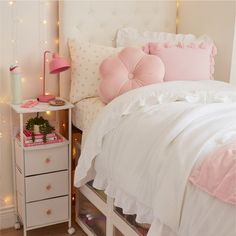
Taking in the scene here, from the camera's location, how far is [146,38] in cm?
292

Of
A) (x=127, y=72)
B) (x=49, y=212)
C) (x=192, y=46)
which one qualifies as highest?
(x=192, y=46)

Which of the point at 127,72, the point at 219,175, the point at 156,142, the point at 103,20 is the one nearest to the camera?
the point at 219,175

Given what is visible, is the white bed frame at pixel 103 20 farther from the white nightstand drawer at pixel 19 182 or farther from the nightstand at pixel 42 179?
the white nightstand drawer at pixel 19 182

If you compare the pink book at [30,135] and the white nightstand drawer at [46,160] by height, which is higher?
the pink book at [30,135]

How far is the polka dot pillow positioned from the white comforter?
0.53 metres

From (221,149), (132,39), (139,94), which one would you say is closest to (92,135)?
(139,94)

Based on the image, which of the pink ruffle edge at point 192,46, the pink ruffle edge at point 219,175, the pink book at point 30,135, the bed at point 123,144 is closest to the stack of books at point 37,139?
the pink book at point 30,135

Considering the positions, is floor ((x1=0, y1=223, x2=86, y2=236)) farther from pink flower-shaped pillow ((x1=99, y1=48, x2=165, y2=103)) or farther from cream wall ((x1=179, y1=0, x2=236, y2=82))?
cream wall ((x1=179, y1=0, x2=236, y2=82))

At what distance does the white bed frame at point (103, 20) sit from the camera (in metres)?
2.64

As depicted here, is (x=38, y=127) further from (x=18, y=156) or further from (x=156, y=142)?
(x=156, y=142)

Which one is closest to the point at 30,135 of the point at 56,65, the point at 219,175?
the point at 56,65

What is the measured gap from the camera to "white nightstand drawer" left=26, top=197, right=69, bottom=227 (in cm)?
253

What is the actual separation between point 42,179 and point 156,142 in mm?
1031

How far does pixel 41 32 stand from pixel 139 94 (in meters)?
0.94
